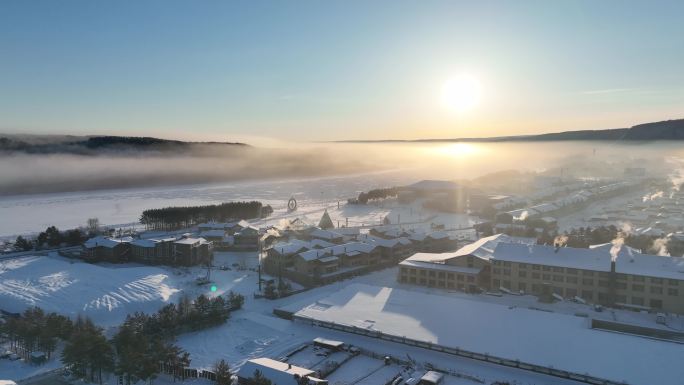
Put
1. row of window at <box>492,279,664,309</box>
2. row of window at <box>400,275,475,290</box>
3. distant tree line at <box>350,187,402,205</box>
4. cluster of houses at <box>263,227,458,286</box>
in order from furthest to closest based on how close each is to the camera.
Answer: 1. distant tree line at <box>350,187,402,205</box>
2. cluster of houses at <box>263,227,458,286</box>
3. row of window at <box>400,275,475,290</box>
4. row of window at <box>492,279,664,309</box>

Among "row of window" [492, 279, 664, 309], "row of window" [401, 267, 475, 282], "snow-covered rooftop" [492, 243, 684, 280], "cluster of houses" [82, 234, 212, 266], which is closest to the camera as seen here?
"row of window" [492, 279, 664, 309]

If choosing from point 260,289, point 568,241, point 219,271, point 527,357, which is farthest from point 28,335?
point 568,241

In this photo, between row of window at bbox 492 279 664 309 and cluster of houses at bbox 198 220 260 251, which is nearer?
row of window at bbox 492 279 664 309

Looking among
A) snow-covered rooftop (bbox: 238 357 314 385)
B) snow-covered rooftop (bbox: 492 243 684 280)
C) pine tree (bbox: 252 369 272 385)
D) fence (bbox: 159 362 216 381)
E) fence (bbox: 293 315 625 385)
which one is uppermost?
snow-covered rooftop (bbox: 492 243 684 280)

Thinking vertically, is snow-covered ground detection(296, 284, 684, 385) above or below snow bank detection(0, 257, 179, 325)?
above

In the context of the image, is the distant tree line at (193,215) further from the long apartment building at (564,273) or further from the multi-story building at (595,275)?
the multi-story building at (595,275)

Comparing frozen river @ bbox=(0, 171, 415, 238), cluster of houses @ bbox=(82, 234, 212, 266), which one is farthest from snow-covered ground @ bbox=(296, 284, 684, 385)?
frozen river @ bbox=(0, 171, 415, 238)

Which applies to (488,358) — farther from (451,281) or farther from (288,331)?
(451,281)

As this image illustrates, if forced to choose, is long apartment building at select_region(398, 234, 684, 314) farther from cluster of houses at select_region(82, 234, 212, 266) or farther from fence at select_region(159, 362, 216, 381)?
fence at select_region(159, 362, 216, 381)
